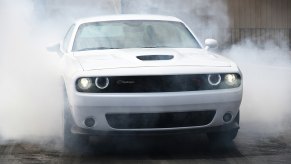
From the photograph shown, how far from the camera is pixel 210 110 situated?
A: 4945 millimetres

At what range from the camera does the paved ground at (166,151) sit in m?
4.91

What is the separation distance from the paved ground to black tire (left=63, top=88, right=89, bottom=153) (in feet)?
0.31

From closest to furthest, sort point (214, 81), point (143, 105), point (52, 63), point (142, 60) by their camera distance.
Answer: point (143, 105) → point (214, 81) → point (142, 60) → point (52, 63)

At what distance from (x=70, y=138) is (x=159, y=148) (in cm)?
80

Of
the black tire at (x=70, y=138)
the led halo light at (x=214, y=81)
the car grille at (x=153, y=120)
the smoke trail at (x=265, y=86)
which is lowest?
the smoke trail at (x=265, y=86)

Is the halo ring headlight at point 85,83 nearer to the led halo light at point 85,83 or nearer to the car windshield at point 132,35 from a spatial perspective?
the led halo light at point 85,83

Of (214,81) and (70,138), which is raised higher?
(214,81)

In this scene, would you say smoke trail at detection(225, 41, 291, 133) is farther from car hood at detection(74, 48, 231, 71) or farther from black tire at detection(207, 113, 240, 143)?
car hood at detection(74, 48, 231, 71)

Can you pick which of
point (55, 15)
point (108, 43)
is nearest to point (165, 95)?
point (108, 43)

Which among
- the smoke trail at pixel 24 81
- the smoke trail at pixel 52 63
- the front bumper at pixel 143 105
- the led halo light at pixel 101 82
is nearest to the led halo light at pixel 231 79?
the front bumper at pixel 143 105

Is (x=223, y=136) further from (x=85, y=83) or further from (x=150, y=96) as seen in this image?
(x=85, y=83)

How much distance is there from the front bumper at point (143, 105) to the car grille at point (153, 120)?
1.2 inches

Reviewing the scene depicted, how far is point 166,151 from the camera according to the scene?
17.2ft

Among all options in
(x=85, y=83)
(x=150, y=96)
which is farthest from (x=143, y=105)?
(x=85, y=83)
